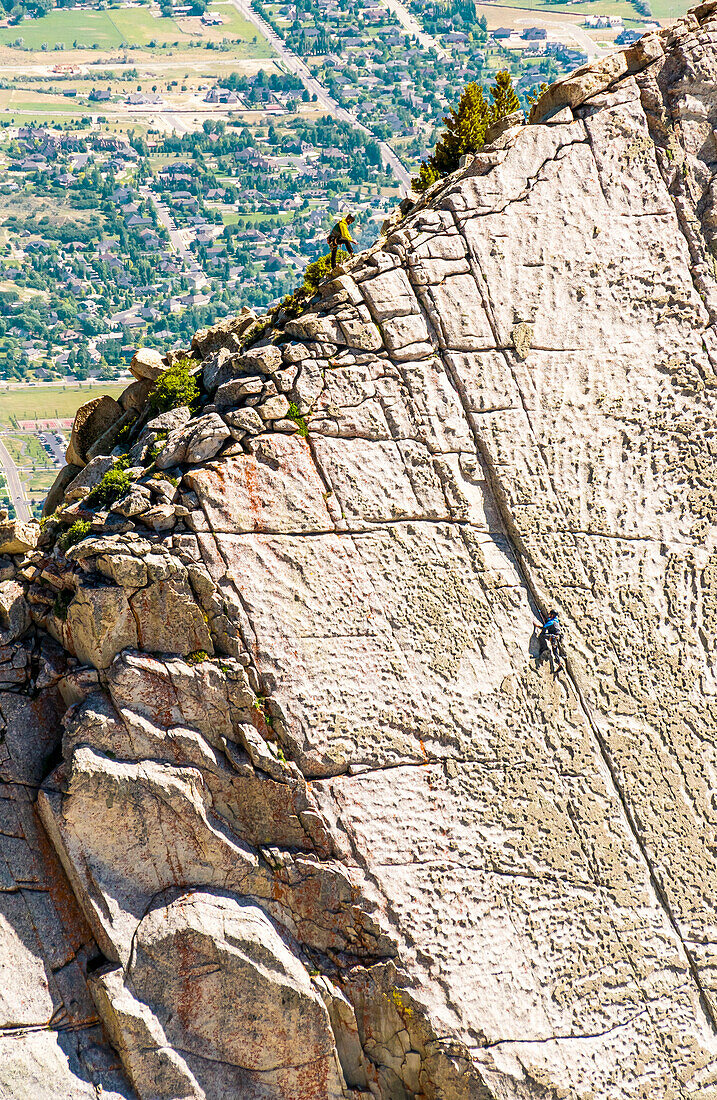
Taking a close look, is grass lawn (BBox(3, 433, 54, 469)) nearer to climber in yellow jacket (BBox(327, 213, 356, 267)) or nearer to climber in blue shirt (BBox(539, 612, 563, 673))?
climber in yellow jacket (BBox(327, 213, 356, 267))

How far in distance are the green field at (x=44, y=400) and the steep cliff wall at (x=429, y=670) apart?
131945mm

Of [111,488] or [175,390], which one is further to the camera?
[175,390]

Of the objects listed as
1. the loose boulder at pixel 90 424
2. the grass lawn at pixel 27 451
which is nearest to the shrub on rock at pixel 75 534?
the loose boulder at pixel 90 424

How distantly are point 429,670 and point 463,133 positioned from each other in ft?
46.0

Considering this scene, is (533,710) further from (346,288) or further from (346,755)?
(346,288)

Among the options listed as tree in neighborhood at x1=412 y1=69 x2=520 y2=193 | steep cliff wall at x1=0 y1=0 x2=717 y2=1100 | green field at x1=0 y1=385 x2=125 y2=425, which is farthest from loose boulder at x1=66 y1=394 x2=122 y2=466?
green field at x1=0 y1=385 x2=125 y2=425

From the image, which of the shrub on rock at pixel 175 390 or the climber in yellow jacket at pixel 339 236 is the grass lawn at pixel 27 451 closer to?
the shrub on rock at pixel 175 390

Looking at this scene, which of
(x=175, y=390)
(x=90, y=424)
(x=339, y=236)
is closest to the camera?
(x=339, y=236)

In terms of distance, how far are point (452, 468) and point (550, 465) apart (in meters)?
2.52

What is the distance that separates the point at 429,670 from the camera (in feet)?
87.2

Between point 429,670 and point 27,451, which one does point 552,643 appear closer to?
point 429,670

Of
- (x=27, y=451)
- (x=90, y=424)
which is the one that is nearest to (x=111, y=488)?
(x=90, y=424)

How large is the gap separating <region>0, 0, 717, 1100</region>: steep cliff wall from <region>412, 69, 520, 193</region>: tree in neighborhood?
1.70 meters

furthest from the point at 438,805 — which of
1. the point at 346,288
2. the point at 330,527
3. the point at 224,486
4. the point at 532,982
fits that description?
the point at 346,288
